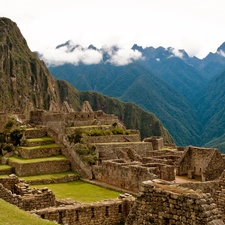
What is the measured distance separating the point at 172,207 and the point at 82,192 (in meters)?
16.8

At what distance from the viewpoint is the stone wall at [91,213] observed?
10.7 m

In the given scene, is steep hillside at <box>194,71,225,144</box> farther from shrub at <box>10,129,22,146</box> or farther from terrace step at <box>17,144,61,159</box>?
terrace step at <box>17,144,61,159</box>

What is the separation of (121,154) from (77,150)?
10.9 feet

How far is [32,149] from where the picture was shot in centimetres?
3328

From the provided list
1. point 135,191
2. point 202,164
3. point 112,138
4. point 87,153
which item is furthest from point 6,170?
point 202,164

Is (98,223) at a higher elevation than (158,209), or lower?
lower

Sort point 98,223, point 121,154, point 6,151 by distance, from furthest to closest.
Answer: point 6,151, point 121,154, point 98,223

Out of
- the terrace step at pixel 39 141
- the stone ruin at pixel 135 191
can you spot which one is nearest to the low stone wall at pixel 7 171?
the stone ruin at pixel 135 191

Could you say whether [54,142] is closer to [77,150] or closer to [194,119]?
[77,150]

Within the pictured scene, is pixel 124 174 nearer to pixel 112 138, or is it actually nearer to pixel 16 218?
pixel 112 138

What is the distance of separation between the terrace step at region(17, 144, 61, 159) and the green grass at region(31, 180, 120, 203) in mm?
6265

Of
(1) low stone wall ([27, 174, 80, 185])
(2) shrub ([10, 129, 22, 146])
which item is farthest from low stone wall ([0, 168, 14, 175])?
(2) shrub ([10, 129, 22, 146])

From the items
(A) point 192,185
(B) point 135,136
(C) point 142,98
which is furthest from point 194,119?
(A) point 192,185

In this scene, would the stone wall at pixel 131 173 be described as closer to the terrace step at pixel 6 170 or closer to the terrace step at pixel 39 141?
the terrace step at pixel 6 170
